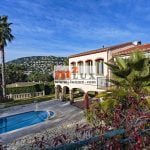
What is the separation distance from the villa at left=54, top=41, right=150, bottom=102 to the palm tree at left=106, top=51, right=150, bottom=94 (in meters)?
5.34

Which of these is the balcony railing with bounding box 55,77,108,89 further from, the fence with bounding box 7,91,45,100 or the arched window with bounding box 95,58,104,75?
the fence with bounding box 7,91,45,100

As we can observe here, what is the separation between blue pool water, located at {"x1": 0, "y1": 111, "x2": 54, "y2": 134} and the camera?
69.3ft

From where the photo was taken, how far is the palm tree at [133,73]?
551 inches

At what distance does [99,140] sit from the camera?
12.6 feet

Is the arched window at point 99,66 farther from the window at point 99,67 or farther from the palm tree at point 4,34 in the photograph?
the palm tree at point 4,34

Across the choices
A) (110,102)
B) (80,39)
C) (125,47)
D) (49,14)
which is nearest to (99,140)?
(110,102)

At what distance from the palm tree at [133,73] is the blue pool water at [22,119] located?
9643mm

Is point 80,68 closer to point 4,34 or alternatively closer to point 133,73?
point 4,34

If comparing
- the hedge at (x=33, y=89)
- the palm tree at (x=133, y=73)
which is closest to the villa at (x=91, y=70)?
the palm tree at (x=133, y=73)

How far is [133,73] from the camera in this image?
1431 cm

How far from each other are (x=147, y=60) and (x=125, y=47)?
1181 cm

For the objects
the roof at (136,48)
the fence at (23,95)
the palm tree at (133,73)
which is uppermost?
the roof at (136,48)

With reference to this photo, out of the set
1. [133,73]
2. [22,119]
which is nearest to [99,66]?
[22,119]

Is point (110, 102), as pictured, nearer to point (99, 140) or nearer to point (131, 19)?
point (99, 140)
